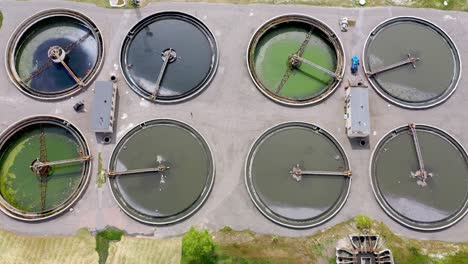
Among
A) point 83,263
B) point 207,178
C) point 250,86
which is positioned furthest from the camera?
point 250,86

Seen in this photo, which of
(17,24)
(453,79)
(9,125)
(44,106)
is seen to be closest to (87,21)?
(17,24)

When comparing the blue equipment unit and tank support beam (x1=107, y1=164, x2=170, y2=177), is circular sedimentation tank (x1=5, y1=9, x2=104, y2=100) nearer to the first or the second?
tank support beam (x1=107, y1=164, x2=170, y2=177)

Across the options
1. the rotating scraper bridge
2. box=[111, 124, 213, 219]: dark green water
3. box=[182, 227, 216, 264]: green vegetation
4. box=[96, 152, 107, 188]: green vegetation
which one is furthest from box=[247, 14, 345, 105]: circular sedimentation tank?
box=[96, 152, 107, 188]: green vegetation

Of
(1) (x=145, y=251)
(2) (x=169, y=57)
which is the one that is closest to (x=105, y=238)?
(1) (x=145, y=251)

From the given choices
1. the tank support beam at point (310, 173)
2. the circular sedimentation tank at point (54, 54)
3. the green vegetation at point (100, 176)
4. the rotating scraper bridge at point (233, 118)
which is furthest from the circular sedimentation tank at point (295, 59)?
the green vegetation at point (100, 176)

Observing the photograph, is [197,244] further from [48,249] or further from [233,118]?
[48,249]

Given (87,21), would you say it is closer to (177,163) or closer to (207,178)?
(177,163)

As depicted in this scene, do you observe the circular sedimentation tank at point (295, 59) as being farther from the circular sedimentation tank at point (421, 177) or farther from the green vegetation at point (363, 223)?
the green vegetation at point (363, 223)
